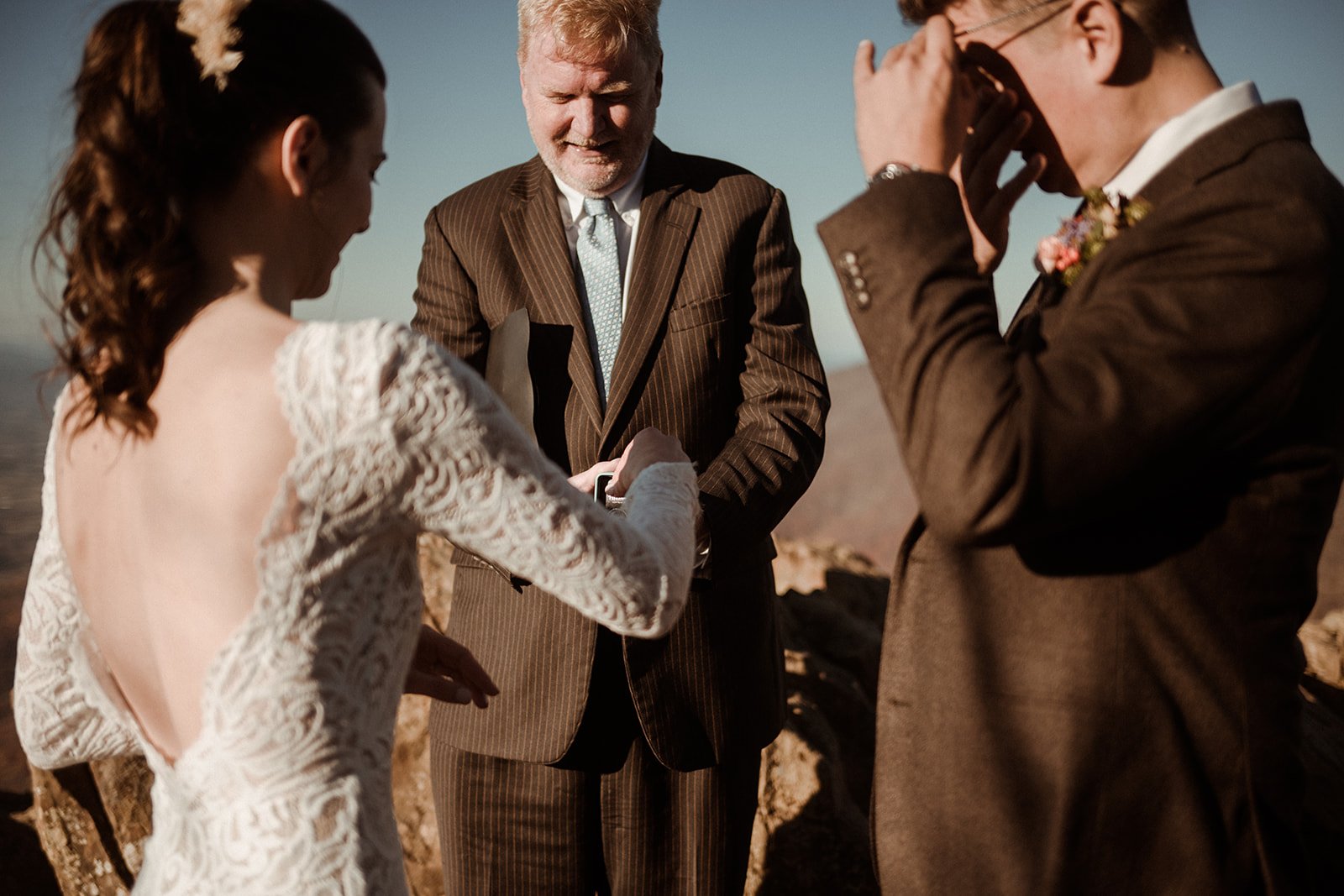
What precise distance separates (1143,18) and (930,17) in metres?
0.32

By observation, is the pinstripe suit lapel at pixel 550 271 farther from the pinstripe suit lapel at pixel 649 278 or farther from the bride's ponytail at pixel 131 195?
the bride's ponytail at pixel 131 195

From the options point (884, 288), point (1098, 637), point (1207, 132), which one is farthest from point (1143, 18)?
point (1098, 637)

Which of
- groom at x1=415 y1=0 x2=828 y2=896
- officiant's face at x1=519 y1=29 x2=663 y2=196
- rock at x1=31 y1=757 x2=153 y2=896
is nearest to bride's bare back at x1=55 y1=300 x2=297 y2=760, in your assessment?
groom at x1=415 y1=0 x2=828 y2=896

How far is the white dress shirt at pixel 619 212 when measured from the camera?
2.78 meters

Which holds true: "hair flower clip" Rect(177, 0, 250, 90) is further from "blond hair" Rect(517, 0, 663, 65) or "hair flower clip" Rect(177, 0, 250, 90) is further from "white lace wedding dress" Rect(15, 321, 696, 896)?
"blond hair" Rect(517, 0, 663, 65)

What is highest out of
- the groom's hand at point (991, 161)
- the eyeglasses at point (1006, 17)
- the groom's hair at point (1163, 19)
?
the eyeglasses at point (1006, 17)

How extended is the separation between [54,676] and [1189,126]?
6.59 ft

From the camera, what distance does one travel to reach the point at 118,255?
1526 mm

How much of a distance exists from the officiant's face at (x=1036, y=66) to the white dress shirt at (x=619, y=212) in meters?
1.22

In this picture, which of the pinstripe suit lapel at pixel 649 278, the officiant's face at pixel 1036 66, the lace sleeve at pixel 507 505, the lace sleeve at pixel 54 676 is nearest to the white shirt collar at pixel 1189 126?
the officiant's face at pixel 1036 66

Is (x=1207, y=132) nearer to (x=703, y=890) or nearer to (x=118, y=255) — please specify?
(x=118, y=255)

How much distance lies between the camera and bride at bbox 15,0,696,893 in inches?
57.4

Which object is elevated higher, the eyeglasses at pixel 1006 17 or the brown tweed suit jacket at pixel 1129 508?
the eyeglasses at pixel 1006 17

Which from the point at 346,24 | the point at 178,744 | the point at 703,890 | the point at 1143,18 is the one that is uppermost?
the point at 346,24
